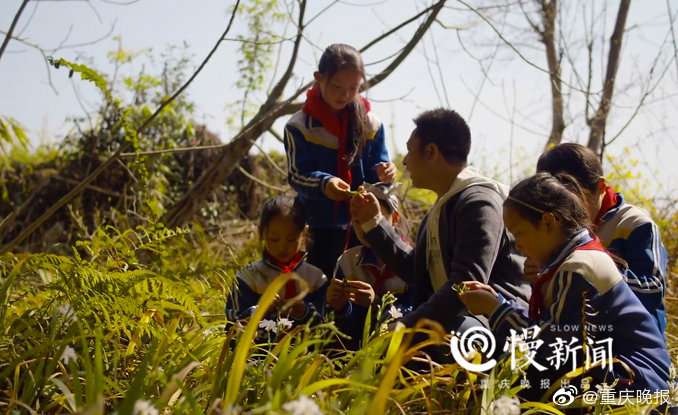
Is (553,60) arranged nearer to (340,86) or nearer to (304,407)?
(340,86)

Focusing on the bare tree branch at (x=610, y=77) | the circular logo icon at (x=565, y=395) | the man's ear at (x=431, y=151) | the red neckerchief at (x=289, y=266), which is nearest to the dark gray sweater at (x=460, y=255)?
the man's ear at (x=431, y=151)

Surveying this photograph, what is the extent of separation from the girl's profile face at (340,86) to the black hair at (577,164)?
957mm

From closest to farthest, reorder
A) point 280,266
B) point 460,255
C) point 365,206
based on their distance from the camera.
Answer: point 460,255 → point 365,206 → point 280,266

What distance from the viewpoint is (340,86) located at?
3.50 m

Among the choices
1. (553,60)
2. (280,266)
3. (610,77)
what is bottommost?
(280,266)

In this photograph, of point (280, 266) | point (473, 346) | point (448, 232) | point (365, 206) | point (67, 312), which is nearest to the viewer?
point (67, 312)

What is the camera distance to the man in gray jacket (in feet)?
8.96

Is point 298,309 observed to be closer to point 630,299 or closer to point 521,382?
point 521,382

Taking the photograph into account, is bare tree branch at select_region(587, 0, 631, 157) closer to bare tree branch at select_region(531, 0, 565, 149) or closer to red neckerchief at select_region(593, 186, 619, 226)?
bare tree branch at select_region(531, 0, 565, 149)

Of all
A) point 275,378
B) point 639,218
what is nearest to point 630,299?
point 639,218

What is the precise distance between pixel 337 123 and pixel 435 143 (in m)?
0.78

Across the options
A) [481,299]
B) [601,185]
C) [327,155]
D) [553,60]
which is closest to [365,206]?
[327,155]

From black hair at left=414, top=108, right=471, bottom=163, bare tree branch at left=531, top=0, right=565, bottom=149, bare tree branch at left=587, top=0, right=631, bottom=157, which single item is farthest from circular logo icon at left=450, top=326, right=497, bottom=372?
bare tree branch at left=531, top=0, right=565, bottom=149

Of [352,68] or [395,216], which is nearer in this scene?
[352,68]
